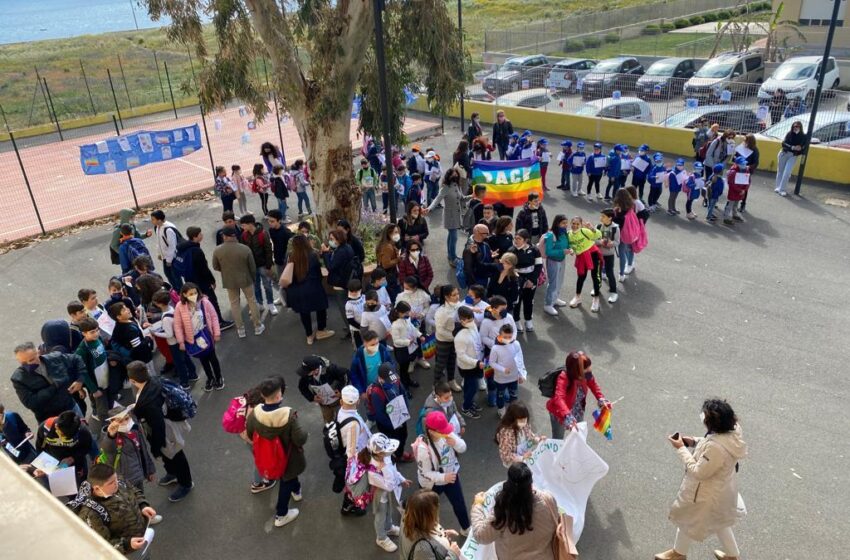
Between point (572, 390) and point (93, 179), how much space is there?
18.0 meters

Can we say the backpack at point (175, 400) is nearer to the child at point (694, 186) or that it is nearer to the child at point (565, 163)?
the child at point (694, 186)

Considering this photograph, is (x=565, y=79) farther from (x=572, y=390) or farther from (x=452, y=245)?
(x=572, y=390)

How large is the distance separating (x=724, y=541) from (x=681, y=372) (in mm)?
3251

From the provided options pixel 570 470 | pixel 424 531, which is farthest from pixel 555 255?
pixel 424 531

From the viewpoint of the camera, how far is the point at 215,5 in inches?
400

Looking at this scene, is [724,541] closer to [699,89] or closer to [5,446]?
[5,446]

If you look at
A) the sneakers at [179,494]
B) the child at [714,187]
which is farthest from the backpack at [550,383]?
the child at [714,187]

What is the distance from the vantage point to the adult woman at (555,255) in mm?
9203

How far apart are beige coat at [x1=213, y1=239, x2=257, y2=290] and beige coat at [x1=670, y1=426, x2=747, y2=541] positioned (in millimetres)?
6300

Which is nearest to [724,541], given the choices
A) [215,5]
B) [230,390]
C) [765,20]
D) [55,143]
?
[230,390]

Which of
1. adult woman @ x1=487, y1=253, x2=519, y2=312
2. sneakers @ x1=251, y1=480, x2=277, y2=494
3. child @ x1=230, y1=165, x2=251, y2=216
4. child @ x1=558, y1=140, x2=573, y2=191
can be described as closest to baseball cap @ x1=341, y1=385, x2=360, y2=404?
sneakers @ x1=251, y1=480, x2=277, y2=494

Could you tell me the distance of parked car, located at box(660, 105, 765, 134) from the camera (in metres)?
→ 16.7

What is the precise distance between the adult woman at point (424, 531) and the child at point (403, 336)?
→ 3268mm

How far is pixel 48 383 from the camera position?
21.4 ft
